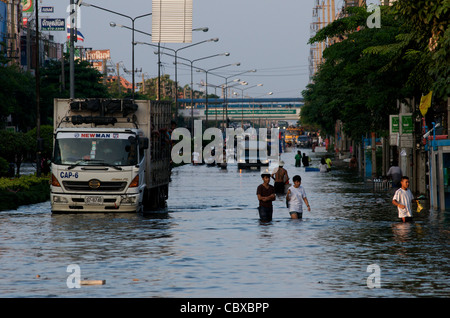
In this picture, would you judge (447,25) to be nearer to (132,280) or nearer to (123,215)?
(132,280)

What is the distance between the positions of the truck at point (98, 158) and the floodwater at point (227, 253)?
587 millimetres

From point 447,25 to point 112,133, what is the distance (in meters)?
12.1

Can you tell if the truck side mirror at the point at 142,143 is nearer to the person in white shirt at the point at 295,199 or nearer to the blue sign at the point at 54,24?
the person in white shirt at the point at 295,199

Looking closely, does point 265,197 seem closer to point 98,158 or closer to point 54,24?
Answer: point 98,158

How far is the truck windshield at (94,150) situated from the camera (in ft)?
87.4

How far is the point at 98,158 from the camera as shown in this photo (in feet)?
87.7

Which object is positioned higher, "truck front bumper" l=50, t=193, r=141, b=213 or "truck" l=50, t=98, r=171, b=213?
"truck" l=50, t=98, r=171, b=213

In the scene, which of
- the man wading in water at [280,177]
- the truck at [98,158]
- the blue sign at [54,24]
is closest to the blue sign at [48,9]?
the blue sign at [54,24]

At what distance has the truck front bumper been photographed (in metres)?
26.7

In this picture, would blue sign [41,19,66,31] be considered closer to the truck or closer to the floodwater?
the floodwater

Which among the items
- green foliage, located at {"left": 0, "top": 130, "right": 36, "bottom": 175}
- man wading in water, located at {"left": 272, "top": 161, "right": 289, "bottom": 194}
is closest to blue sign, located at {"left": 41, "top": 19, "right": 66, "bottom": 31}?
green foliage, located at {"left": 0, "top": 130, "right": 36, "bottom": 175}

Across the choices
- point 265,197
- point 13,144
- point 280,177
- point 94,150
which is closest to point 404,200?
point 265,197

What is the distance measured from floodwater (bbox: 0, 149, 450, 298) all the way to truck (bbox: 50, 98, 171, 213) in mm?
587
